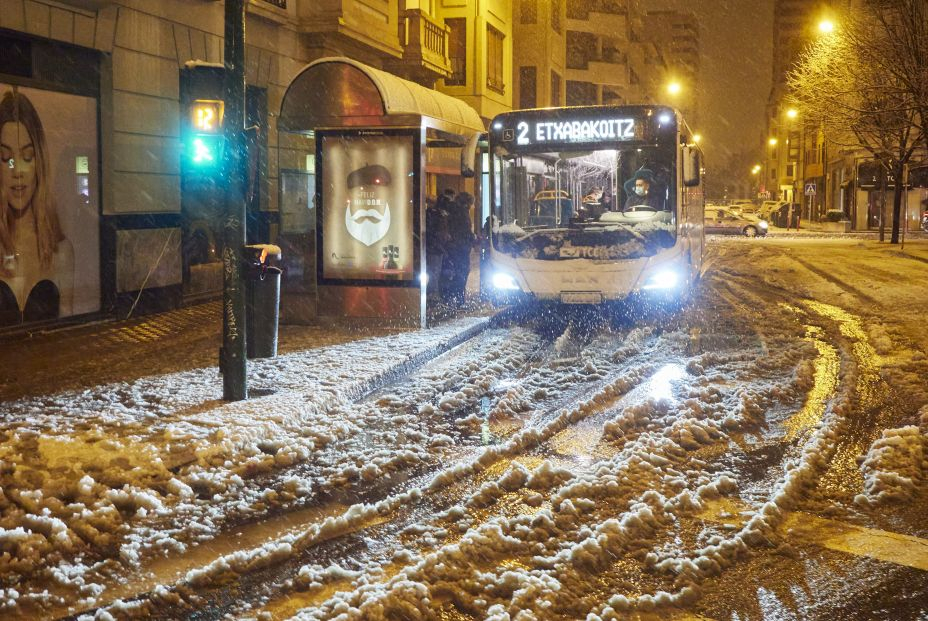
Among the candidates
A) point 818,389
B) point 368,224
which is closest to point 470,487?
point 818,389

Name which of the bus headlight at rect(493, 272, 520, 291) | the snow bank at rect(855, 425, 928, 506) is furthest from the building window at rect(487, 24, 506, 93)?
the snow bank at rect(855, 425, 928, 506)

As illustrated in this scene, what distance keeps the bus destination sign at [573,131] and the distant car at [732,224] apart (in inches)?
1528

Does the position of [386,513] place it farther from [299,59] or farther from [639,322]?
[299,59]

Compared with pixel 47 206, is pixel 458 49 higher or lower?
higher

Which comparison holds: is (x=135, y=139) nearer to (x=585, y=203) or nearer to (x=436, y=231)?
(x=436, y=231)

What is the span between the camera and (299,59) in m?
20.5

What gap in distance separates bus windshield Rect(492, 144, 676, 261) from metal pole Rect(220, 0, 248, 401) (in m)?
6.25

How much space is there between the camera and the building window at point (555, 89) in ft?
162

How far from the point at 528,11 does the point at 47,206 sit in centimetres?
3532

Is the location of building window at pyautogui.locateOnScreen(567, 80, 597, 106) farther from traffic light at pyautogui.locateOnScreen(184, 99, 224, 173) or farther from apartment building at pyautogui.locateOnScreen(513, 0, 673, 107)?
traffic light at pyautogui.locateOnScreen(184, 99, 224, 173)

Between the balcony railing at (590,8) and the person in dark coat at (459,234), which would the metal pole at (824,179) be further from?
the person in dark coat at (459,234)

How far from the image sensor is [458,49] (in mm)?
34469

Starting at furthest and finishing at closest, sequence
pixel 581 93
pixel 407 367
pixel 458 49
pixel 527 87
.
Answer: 1. pixel 581 93
2. pixel 527 87
3. pixel 458 49
4. pixel 407 367

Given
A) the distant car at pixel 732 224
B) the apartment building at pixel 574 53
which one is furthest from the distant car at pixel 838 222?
the apartment building at pixel 574 53
